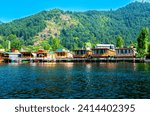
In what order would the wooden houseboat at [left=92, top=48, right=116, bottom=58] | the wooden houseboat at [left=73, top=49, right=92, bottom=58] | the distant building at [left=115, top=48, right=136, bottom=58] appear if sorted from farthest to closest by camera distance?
the wooden houseboat at [left=73, top=49, right=92, bottom=58]
the distant building at [left=115, top=48, right=136, bottom=58]
the wooden houseboat at [left=92, top=48, right=116, bottom=58]

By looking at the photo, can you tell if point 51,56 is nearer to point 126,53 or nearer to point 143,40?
point 126,53

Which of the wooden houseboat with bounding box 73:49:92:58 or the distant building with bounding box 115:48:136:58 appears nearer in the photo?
the distant building with bounding box 115:48:136:58

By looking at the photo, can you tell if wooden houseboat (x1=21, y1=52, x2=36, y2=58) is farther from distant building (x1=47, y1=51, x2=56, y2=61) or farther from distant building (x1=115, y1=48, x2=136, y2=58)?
distant building (x1=115, y1=48, x2=136, y2=58)

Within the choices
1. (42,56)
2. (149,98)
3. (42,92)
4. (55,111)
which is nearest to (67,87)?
(42,92)

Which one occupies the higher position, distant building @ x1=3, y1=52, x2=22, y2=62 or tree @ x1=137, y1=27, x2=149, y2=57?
tree @ x1=137, y1=27, x2=149, y2=57

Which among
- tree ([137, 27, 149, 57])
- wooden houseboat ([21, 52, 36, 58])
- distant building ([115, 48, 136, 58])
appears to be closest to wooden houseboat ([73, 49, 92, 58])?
distant building ([115, 48, 136, 58])

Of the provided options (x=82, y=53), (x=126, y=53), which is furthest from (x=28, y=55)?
(x=126, y=53)

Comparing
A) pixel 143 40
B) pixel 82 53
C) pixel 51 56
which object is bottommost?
pixel 51 56

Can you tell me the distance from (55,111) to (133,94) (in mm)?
13306

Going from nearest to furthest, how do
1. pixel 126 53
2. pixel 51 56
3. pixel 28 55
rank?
pixel 126 53
pixel 28 55
pixel 51 56

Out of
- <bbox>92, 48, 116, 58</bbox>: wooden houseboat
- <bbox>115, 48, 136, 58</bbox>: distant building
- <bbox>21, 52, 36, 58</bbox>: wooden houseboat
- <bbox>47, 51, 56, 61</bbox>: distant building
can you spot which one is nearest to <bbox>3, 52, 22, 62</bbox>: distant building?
<bbox>21, 52, 36, 58</bbox>: wooden houseboat

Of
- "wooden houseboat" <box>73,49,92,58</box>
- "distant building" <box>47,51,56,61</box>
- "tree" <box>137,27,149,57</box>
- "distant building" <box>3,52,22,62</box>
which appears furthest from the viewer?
"distant building" <box>47,51,56,61</box>

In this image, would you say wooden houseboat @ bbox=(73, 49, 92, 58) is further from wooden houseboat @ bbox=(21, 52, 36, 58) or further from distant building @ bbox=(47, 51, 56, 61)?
wooden houseboat @ bbox=(21, 52, 36, 58)

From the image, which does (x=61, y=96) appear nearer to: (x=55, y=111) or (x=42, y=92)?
(x=42, y=92)
